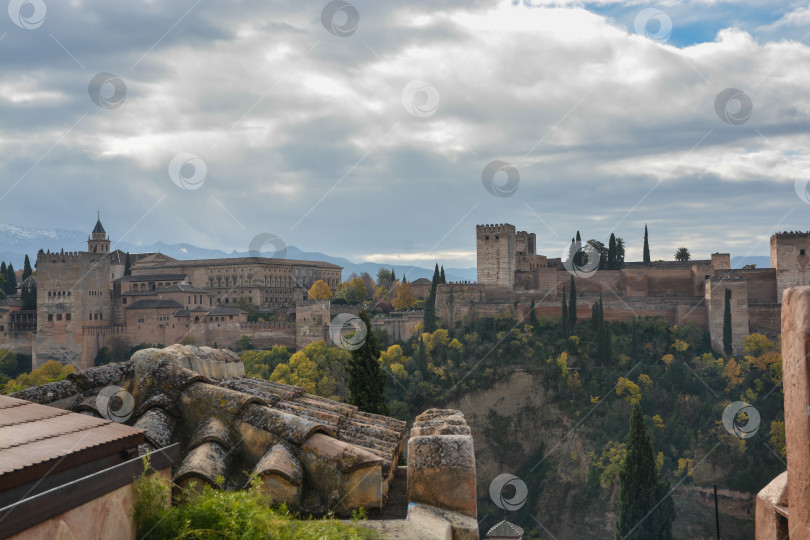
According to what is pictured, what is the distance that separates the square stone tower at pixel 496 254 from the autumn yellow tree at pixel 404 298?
6.57 m

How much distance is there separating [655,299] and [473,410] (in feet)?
51.6

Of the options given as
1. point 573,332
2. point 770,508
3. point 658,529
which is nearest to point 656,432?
point 573,332

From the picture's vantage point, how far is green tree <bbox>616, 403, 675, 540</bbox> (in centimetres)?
2434

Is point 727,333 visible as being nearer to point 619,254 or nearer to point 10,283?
point 619,254

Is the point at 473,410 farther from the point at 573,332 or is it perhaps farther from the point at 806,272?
the point at 806,272

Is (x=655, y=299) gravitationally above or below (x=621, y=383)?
above

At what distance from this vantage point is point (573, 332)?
141ft

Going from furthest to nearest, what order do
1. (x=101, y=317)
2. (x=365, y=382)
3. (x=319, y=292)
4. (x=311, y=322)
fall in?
(x=319, y=292), (x=101, y=317), (x=311, y=322), (x=365, y=382)

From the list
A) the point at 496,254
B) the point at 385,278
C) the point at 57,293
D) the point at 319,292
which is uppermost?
the point at 496,254

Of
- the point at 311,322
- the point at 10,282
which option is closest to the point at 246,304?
the point at 311,322

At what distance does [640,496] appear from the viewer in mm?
24422

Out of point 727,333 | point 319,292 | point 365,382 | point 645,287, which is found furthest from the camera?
point 319,292

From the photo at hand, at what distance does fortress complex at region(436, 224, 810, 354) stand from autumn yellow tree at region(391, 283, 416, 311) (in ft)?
21.2

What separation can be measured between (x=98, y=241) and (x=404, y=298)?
31.8 metres
